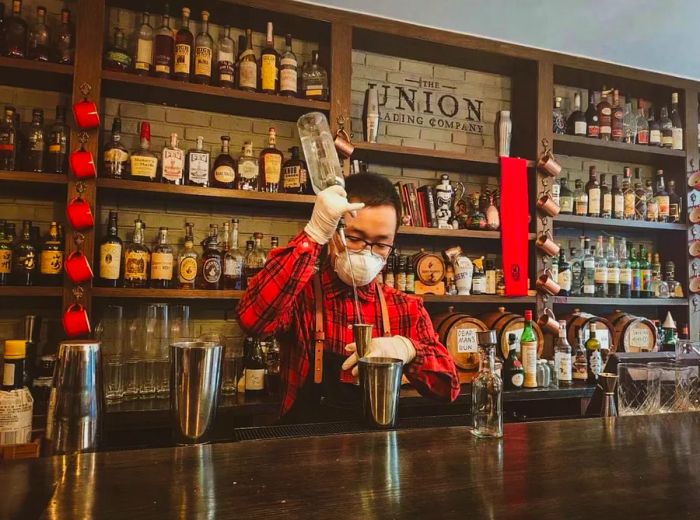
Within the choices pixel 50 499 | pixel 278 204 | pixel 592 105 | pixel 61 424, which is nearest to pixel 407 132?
pixel 278 204

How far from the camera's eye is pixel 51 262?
2213 millimetres

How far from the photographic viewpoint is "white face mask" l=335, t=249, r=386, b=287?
171 centimetres

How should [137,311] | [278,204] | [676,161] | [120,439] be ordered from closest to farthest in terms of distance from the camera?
[120,439] → [137,311] → [278,204] → [676,161]

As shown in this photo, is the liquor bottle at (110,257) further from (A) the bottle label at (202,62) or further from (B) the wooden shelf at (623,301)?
(B) the wooden shelf at (623,301)

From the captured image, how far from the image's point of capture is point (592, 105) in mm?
3314

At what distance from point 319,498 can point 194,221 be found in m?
2.18

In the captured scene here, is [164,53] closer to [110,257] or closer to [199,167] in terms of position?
[199,167]

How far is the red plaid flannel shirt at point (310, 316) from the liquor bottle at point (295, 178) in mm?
849

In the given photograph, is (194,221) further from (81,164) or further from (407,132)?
(407,132)

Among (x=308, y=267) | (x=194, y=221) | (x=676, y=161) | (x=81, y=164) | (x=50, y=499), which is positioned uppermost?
(x=676, y=161)

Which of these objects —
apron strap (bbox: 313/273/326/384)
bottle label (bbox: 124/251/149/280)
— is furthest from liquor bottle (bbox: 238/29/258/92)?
apron strap (bbox: 313/273/326/384)

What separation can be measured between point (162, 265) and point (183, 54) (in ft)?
3.26

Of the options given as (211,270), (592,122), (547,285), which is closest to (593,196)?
(592,122)

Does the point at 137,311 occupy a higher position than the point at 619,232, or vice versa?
the point at 619,232
